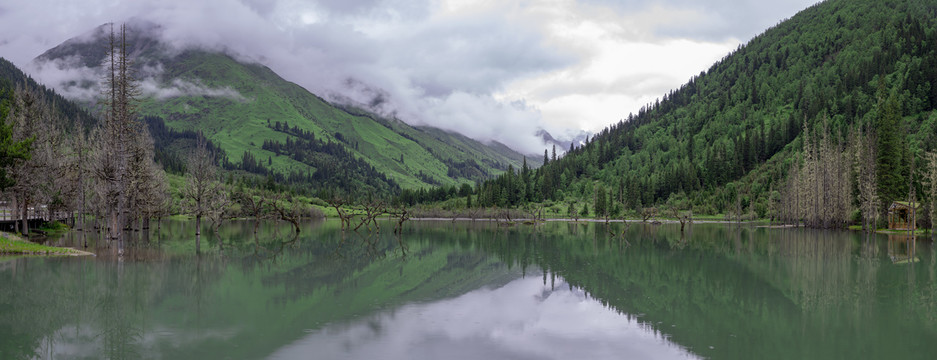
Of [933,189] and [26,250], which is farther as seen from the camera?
[933,189]

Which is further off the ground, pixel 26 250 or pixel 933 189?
pixel 933 189

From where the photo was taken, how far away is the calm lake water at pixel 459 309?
16.9 metres

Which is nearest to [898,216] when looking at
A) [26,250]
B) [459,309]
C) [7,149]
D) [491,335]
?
[459,309]

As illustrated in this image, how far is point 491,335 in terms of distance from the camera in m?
19.0

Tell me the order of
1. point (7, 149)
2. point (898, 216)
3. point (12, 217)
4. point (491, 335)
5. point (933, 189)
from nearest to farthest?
point (491, 335)
point (7, 149)
point (12, 217)
point (933, 189)
point (898, 216)

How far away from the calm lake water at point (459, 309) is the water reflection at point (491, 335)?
0.09 meters

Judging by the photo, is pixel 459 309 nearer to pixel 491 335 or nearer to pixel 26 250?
pixel 491 335

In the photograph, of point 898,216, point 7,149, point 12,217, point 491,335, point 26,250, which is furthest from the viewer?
point 898,216

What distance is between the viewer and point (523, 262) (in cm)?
4353

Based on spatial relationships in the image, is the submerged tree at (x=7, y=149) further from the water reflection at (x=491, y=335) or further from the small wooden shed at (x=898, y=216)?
the small wooden shed at (x=898, y=216)

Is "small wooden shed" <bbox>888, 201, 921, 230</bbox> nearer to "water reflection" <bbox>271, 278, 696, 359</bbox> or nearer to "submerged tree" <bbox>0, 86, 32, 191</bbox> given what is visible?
"water reflection" <bbox>271, 278, 696, 359</bbox>

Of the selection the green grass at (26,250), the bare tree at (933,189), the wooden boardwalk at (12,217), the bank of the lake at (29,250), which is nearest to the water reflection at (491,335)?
the bank of the lake at (29,250)

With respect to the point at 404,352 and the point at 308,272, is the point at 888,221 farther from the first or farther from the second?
the point at 404,352

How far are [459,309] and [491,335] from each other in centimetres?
470
